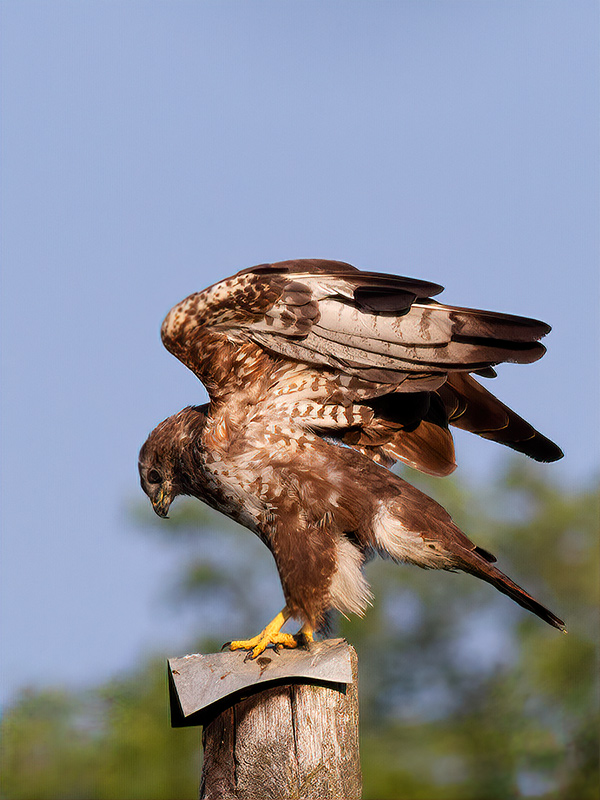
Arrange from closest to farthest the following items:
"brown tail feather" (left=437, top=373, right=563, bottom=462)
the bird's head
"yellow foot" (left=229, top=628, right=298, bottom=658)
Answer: "yellow foot" (left=229, top=628, right=298, bottom=658) < "brown tail feather" (left=437, top=373, right=563, bottom=462) < the bird's head

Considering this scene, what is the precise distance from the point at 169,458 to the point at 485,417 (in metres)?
1.75

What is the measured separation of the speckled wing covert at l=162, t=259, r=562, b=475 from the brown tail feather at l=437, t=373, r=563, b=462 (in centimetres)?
2

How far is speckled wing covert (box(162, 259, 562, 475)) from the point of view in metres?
4.20

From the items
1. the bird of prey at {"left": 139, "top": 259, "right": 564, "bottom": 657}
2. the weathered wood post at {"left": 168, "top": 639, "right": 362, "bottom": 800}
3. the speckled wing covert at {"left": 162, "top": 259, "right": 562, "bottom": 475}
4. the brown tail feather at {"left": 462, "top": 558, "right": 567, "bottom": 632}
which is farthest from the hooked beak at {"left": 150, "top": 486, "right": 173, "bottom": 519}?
the brown tail feather at {"left": 462, "top": 558, "right": 567, "bottom": 632}

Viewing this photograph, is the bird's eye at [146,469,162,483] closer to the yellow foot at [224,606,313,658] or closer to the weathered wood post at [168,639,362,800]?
the yellow foot at [224,606,313,658]

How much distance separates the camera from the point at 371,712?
17672 mm

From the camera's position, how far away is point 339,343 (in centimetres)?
430

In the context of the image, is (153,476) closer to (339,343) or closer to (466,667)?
(339,343)

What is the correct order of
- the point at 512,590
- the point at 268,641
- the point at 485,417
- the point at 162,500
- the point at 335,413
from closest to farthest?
1. the point at 268,641
2. the point at 512,590
3. the point at 335,413
4. the point at 485,417
5. the point at 162,500

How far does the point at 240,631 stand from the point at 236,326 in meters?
13.9

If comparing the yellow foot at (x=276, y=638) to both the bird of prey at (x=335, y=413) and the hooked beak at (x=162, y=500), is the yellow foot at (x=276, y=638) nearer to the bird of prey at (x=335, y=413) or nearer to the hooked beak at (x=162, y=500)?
the bird of prey at (x=335, y=413)

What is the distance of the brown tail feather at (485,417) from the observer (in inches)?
187

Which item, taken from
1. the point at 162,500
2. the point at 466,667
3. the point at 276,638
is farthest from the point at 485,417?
the point at 466,667

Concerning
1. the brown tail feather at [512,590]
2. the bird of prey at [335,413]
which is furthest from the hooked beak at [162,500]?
the brown tail feather at [512,590]
